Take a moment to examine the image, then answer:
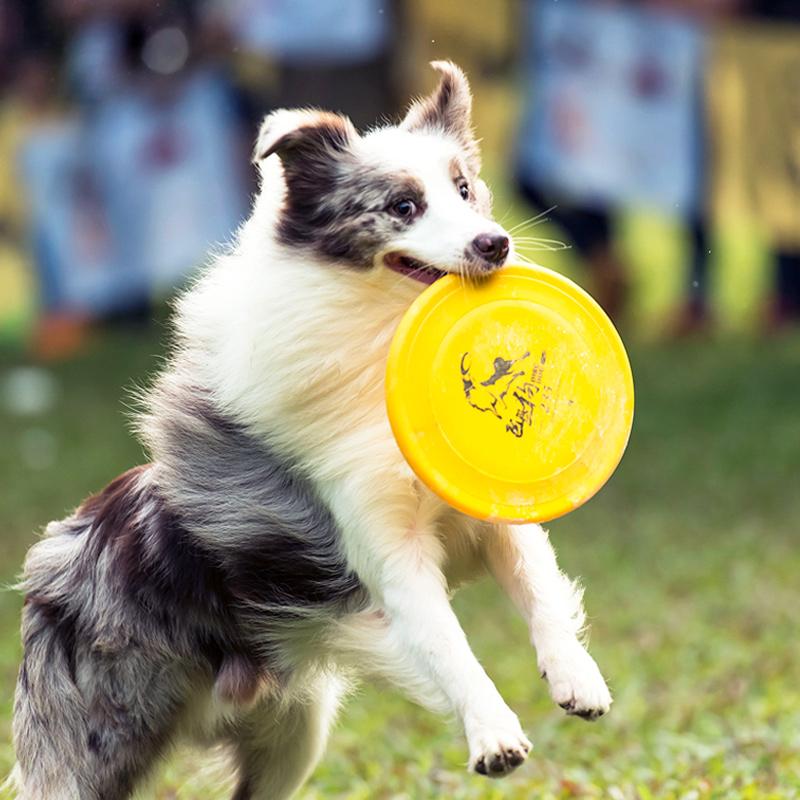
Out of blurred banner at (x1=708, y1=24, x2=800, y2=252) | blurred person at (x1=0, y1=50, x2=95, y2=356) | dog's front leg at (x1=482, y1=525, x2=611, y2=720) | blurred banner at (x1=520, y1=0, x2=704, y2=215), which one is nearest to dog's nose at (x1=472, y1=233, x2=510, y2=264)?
dog's front leg at (x1=482, y1=525, x2=611, y2=720)

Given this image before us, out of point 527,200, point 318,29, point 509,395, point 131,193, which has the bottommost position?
point 527,200

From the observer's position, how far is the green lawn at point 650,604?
469cm

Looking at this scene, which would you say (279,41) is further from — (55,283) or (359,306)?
(359,306)

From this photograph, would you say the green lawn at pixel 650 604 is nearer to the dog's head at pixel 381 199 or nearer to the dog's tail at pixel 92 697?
the dog's tail at pixel 92 697

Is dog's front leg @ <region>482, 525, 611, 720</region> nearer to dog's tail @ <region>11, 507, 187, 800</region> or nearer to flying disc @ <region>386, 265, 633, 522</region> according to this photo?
flying disc @ <region>386, 265, 633, 522</region>

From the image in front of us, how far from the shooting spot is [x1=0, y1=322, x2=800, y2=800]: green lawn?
4688mm

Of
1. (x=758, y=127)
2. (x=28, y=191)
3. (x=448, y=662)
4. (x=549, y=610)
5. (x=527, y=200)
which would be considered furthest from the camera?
(x=28, y=191)

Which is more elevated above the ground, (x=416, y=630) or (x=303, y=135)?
(x=303, y=135)

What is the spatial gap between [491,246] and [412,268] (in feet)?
0.92

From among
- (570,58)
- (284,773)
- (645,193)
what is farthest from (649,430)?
(284,773)

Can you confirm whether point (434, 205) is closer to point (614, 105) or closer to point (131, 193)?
point (614, 105)

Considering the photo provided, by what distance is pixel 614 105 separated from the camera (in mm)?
12477

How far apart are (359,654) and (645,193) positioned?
10112 millimetres

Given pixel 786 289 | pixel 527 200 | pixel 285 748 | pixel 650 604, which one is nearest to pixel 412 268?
pixel 285 748
